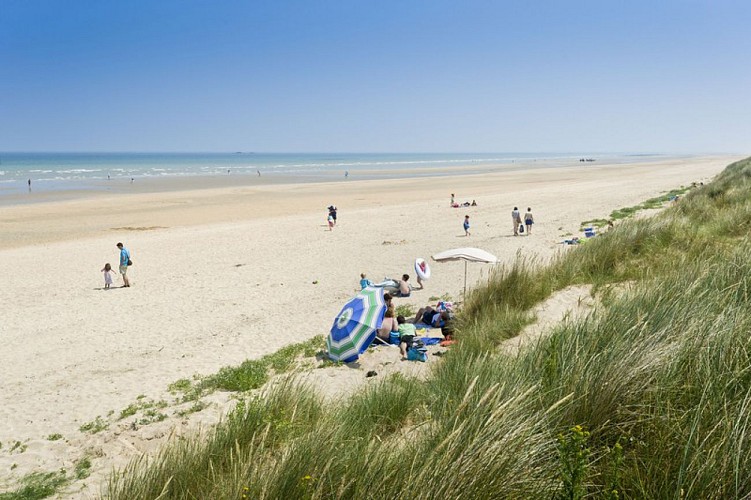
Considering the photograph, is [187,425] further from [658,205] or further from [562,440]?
[658,205]

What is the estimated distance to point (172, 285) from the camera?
51.5 feet

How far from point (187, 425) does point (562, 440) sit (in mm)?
5288

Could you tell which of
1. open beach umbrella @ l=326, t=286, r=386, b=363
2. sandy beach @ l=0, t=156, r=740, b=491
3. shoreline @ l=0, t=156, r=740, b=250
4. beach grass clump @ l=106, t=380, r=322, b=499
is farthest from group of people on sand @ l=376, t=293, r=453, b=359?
shoreline @ l=0, t=156, r=740, b=250

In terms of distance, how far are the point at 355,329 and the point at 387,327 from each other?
126cm

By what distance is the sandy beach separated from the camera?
27.4ft

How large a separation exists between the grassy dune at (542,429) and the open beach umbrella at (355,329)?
3.67m

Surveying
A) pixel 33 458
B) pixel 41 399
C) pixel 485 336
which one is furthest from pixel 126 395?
pixel 485 336

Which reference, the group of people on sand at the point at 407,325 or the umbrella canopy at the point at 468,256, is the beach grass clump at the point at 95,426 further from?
the umbrella canopy at the point at 468,256

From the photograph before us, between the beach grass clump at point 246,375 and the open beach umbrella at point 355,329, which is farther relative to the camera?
the open beach umbrella at point 355,329

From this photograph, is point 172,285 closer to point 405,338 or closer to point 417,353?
point 405,338

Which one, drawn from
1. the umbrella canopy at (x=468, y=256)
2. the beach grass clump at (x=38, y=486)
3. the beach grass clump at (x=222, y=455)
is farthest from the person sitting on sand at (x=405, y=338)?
the beach grass clump at (x=38, y=486)

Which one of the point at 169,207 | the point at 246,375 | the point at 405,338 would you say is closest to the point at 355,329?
the point at 405,338

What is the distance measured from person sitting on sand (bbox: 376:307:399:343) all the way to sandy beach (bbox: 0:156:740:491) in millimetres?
1814

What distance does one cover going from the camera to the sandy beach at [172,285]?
8.36m
